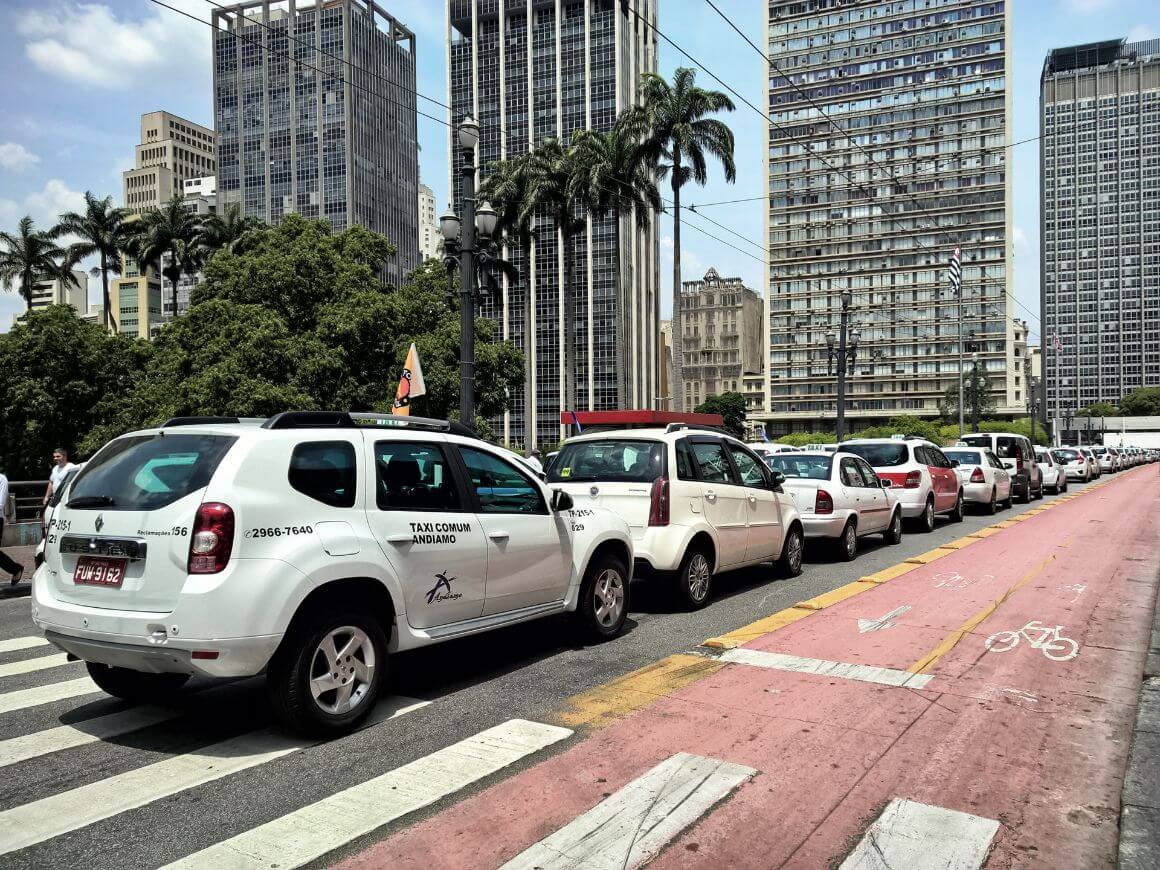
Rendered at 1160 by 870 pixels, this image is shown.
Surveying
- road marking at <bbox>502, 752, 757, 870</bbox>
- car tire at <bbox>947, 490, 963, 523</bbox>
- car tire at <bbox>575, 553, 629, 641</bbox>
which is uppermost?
car tire at <bbox>575, 553, 629, 641</bbox>

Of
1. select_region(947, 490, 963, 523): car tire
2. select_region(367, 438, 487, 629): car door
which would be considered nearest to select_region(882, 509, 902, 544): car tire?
select_region(947, 490, 963, 523): car tire

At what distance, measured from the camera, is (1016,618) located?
8273mm

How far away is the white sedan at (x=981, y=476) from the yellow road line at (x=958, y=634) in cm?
1092

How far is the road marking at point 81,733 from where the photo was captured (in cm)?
488

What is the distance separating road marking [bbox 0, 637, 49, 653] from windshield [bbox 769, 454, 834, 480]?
31.8ft

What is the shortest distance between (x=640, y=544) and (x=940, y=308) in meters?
116

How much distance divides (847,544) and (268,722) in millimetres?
9390

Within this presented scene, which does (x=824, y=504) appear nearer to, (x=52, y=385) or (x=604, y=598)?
(x=604, y=598)

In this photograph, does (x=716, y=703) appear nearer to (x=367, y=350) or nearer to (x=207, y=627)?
(x=207, y=627)

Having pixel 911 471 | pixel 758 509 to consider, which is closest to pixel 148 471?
pixel 758 509

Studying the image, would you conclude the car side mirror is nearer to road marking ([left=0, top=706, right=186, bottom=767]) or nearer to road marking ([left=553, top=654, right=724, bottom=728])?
road marking ([left=553, top=654, right=724, bottom=728])

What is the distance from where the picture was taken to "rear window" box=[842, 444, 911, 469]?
1698 centimetres

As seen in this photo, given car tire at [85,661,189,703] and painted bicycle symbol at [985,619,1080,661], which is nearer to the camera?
car tire at [85,661,189,703]

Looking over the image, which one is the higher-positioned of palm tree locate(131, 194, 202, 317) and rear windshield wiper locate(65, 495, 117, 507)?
palm tree locate(131, 194, 202, 317)
